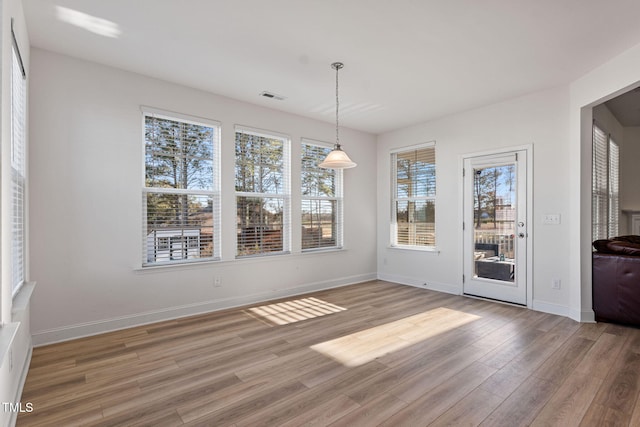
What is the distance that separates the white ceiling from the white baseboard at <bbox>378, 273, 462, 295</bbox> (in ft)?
9.59

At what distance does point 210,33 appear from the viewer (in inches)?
115

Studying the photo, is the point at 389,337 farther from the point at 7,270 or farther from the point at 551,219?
the point at 7,270

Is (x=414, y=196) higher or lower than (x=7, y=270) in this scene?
higher

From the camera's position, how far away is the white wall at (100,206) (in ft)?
10.5

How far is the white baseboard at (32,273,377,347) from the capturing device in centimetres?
324

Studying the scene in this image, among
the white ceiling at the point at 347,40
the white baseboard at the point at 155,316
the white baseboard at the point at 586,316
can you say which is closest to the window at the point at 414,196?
the white ceiling at the point at 347,40

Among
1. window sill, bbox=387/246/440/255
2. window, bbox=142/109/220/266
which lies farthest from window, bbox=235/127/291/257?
window sill, bbox=387/246/440/255

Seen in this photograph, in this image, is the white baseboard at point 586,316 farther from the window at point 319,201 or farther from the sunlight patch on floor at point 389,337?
the window at point 319,201

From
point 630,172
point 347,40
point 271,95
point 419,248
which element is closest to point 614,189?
point 630,172

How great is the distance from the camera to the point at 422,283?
5641 millimetres

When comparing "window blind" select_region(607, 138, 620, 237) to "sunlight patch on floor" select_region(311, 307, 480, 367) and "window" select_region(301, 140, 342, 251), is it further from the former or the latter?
"window" select_region(301, 140, 342, 251)

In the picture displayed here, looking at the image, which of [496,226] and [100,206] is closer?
[100,206]

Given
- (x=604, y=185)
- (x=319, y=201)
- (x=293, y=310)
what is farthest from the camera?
(x=319, y=201)

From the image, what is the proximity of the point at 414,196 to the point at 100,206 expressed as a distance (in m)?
4.66
